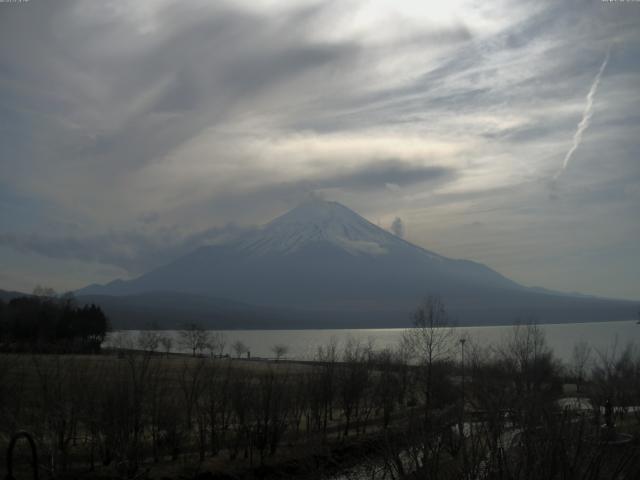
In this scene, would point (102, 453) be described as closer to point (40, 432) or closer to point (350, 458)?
point (40, 432)

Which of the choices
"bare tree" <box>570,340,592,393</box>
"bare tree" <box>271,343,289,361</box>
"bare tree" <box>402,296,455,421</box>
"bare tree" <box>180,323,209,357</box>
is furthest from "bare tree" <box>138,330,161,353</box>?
"bare tree" <box>570,340,592,393</box>

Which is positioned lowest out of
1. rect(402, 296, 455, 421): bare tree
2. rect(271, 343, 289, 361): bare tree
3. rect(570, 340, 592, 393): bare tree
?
rect(271, 343, 289, 361): bare tree

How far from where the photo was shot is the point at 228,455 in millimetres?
31266

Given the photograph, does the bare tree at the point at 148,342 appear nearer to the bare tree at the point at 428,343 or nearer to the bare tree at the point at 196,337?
the bare tree at the point at 196,337

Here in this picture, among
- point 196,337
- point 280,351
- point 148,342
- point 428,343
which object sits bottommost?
point 280,351

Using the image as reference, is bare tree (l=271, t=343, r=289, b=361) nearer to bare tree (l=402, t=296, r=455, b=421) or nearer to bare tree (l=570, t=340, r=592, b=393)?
bare tree (l=402, t=296, r=455, b=421)

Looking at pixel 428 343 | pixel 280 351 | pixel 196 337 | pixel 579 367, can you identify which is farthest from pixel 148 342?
pixel 428 343

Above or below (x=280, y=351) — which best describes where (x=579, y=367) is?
above

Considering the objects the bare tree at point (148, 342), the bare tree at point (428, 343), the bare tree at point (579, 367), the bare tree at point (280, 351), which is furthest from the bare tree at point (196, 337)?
the bare tree at point (579, 367)

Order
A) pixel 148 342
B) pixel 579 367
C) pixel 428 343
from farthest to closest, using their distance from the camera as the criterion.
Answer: pixel 148 342 → pixel 579 367 → pixel 428 343

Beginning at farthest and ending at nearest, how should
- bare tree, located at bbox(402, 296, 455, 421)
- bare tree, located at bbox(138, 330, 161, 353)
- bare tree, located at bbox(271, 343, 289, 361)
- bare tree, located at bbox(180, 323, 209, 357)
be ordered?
1. bare tree, located at bbox(180, 323, 209, 357)
2. bare tree, located at bbox(271, 343, 289, 361)
3. bare tree, located at bbox(138, 330, 161, 353)
4. bare tree, located at bbox(402, 296, 455, 421)

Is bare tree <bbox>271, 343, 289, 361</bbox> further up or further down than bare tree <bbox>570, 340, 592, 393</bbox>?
further down

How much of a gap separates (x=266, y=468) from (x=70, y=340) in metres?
69.2

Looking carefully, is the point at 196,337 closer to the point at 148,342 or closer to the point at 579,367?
the point at 148,342
